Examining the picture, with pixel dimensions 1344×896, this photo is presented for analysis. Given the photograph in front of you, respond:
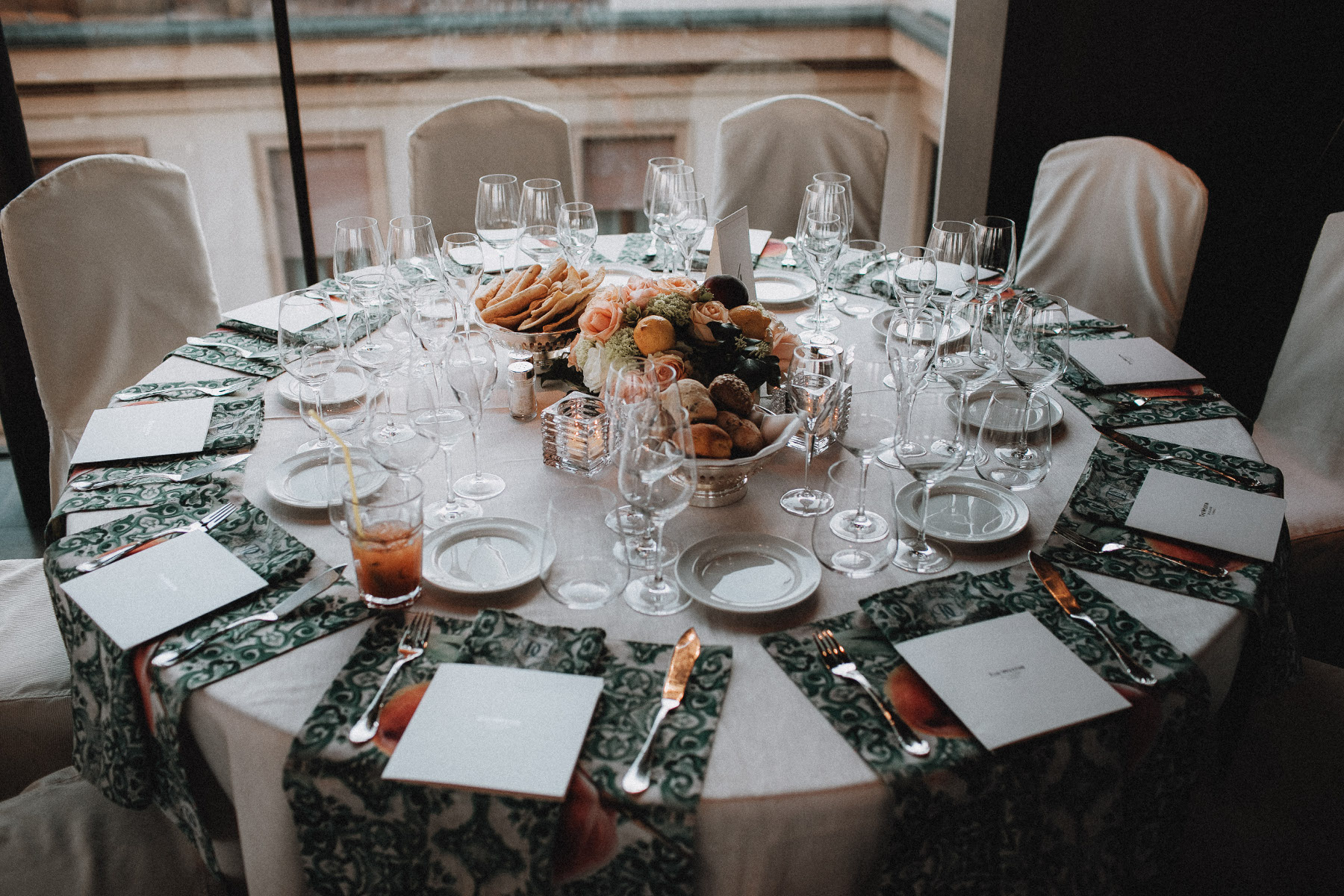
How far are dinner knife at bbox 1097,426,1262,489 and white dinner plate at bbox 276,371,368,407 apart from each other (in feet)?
4.05

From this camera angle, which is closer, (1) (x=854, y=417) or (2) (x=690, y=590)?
(2) (x=690, y=590)

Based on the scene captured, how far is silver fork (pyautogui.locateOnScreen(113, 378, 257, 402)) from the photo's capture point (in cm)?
176

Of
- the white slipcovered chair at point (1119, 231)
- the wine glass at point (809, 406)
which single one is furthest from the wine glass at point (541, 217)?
the white slipcovered chair at point (1119, 231)

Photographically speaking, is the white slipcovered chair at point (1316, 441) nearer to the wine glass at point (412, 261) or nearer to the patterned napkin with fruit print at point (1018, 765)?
the patterned napkin with fruit print at point (1018, 765)

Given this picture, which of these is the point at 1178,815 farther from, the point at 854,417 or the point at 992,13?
the point at 992,13

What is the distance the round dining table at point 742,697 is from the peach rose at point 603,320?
214mm

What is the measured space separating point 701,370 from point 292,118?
2.41 meters

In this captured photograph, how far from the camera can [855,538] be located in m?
1.36

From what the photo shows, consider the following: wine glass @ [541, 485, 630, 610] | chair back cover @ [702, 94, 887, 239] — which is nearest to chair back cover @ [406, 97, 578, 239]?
chair back cover @ [702, 94, 887, 239]

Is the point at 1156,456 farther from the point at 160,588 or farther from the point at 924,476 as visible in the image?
the point at 160,588

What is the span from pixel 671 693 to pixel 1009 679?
15.0 inches

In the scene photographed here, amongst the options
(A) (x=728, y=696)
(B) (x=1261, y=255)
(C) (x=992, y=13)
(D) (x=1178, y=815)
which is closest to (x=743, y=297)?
(A) (x=728, y=696)

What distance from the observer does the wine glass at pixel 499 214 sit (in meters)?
2.07

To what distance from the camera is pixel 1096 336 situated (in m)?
2.04
